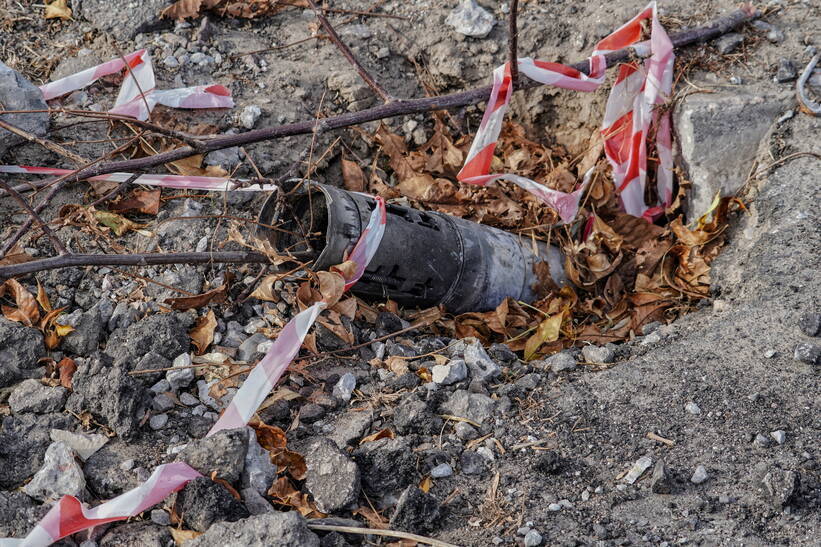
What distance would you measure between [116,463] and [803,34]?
3385 mm

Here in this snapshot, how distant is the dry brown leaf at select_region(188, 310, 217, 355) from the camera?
254cm

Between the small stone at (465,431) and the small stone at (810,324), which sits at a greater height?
the small stone at (810,324)

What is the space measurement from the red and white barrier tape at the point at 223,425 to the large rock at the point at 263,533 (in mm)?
237

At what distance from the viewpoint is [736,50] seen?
3521mm

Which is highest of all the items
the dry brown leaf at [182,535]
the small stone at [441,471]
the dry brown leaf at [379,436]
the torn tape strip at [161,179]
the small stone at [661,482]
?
the torn tape strip at [161,179]

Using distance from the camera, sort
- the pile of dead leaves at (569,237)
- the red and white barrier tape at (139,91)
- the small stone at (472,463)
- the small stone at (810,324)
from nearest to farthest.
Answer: the small stone at (472,463), the small stone at (810,324), the pile of dead leaves at (569,237), the red and white barrier tape at (139,91)

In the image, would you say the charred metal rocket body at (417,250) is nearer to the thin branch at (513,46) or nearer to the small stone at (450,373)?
the small stone at (450,373)

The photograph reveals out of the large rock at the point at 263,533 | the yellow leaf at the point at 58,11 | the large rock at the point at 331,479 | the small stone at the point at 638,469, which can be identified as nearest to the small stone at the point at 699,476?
the small stone at the point at 638,469

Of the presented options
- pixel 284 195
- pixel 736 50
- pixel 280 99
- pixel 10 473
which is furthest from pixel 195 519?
pixel 736 50

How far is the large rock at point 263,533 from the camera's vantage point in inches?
67.2

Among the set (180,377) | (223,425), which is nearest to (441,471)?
(223,425)

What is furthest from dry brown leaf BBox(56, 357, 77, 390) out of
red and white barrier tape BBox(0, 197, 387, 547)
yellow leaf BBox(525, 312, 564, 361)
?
yellow leaf BBox(525, 312, 564, 361)

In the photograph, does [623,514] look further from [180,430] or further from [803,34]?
[803,34]

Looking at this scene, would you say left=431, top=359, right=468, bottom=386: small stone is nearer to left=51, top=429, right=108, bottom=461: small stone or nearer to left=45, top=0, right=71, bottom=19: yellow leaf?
left=51, top=429, right=108, bottom=461: small stone
